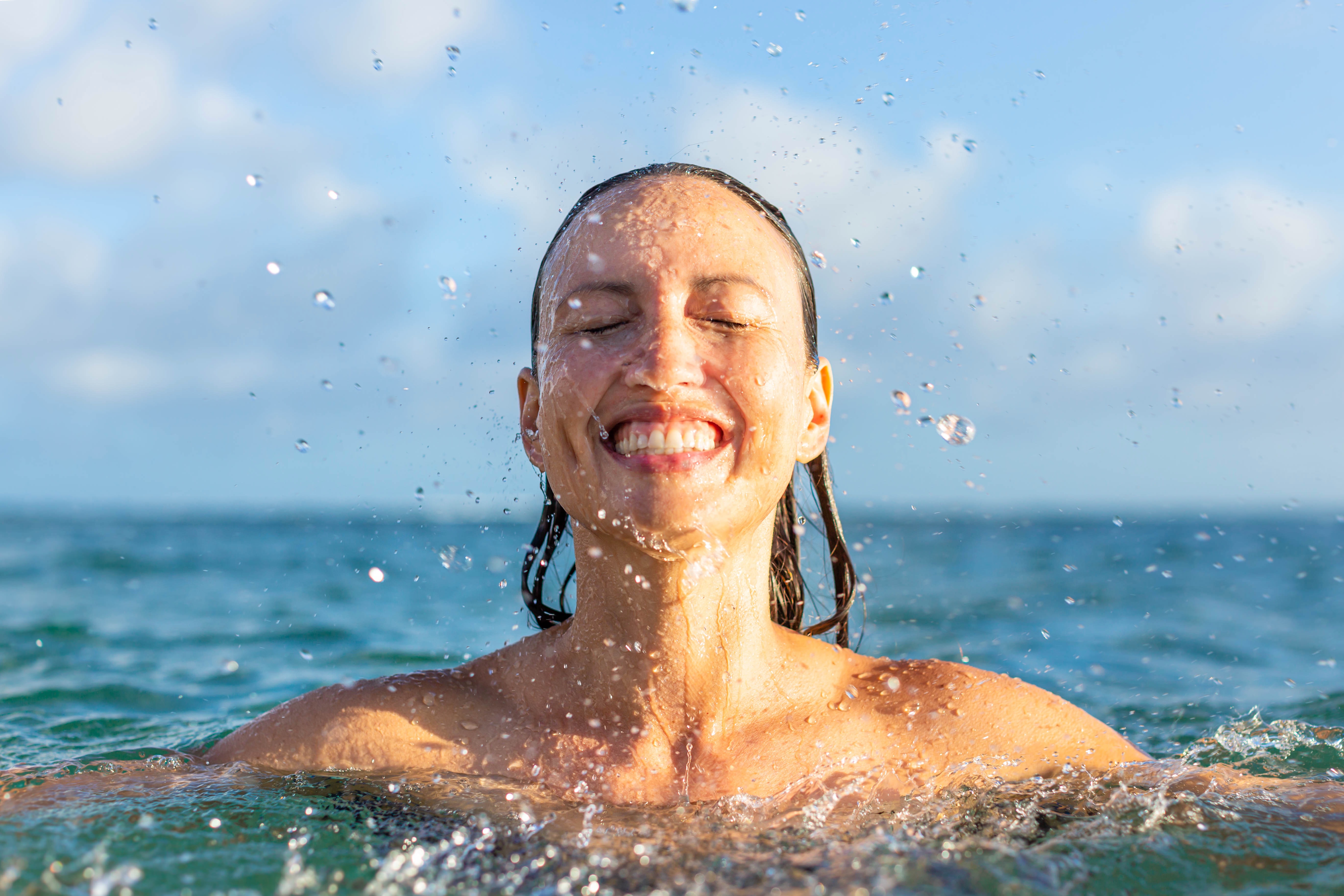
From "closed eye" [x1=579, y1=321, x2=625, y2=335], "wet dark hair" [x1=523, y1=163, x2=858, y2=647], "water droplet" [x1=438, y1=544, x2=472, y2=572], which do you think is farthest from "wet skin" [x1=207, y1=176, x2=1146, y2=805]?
"water droplet" [x1=438, y1=544, x2=472, y2=572]

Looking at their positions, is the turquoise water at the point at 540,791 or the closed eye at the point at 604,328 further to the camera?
the closed eye at the point at 604,328

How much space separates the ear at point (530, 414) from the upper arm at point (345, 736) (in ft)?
2.48

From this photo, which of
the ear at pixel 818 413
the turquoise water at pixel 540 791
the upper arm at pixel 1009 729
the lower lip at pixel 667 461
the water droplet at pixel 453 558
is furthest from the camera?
the water droplet at pixel 453 558

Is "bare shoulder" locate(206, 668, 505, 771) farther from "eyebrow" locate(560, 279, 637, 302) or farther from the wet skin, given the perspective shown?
"eyebrow" locate(560, 279, 637, 302)

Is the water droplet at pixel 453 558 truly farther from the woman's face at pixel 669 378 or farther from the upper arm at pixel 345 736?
the woman's face at pixel 669 378

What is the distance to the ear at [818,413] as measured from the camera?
286 cm

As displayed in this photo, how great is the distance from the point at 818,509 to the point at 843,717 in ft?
2.72

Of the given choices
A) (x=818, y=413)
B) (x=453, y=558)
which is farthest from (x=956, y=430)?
(x=453, y=558)

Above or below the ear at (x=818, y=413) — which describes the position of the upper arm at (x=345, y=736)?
below

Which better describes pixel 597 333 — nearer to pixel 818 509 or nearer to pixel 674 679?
pixel 674 679

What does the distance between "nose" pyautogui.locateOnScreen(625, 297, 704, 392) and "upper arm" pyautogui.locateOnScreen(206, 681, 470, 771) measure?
117 cm

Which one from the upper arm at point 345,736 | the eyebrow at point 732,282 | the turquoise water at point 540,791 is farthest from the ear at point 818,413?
the upper arm at point 345,736

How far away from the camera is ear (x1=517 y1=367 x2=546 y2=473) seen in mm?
2861

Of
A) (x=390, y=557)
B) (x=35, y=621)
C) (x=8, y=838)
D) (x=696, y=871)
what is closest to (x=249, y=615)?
(x=35, y=621)
